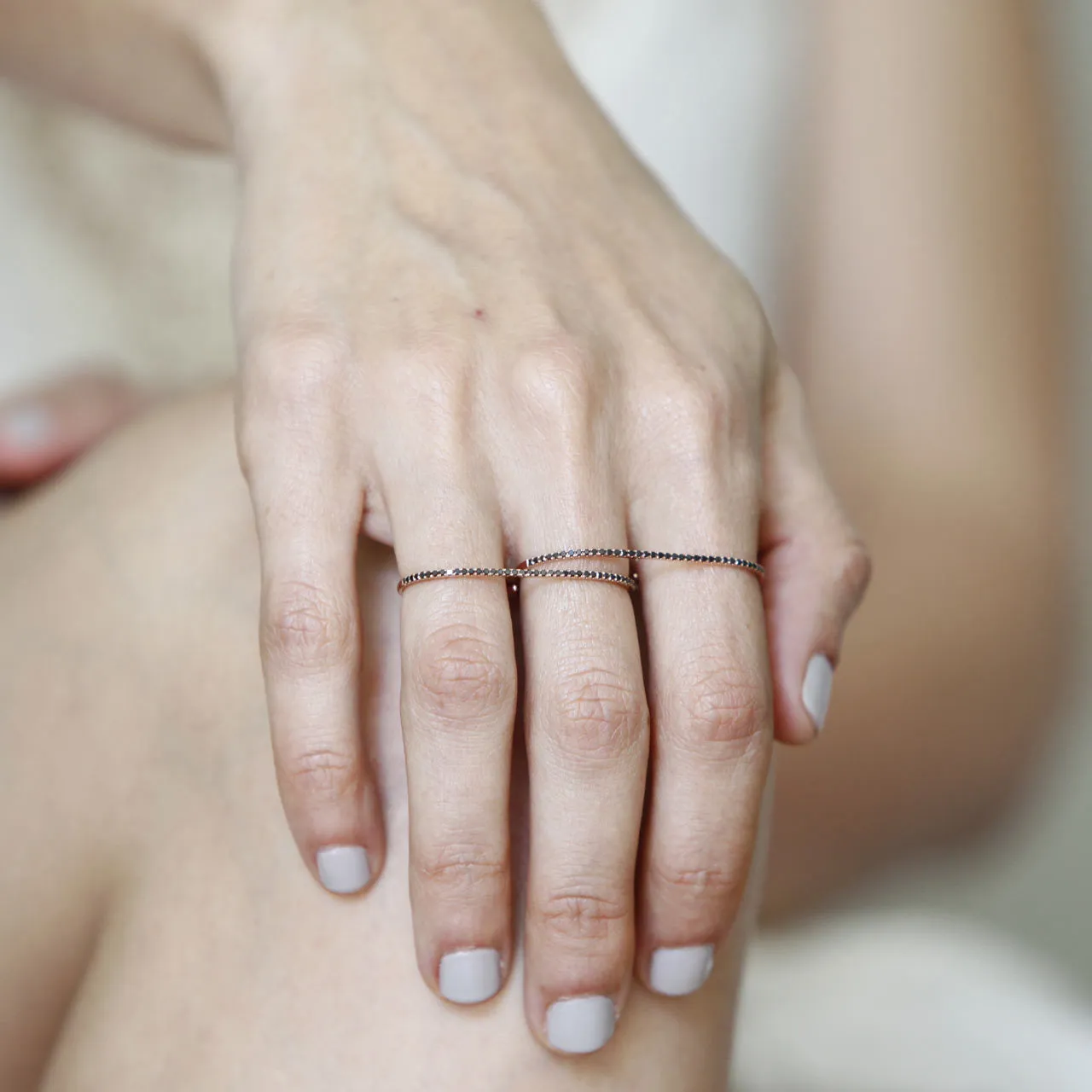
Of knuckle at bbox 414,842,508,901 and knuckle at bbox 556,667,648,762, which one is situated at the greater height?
knuckle at bbox 556,667,648,762

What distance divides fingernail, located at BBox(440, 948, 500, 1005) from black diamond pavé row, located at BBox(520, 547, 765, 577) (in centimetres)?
19

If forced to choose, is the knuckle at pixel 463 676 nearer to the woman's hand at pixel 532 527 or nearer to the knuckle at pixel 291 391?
the woman's hand at pixel 532 527

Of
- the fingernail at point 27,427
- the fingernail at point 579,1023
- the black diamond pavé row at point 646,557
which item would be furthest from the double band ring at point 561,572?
the fingernail at point 27,427

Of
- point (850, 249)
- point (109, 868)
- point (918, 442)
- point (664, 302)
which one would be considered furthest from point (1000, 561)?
point (109, 868)

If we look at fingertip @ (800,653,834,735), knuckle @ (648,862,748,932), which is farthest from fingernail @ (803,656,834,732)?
knuckle @ (648,862,748,932)

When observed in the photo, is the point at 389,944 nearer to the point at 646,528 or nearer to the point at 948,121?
the point at 646,528

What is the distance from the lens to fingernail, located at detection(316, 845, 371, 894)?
1.89 feet

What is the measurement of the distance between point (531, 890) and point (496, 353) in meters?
0.27

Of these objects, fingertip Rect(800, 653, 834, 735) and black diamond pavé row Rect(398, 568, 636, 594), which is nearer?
black diamond pavé row Rect(398, 568, 636, 594)

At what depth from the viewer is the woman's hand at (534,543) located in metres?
0.54

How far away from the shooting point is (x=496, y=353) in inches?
23.5

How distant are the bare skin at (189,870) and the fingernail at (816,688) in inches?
5.5

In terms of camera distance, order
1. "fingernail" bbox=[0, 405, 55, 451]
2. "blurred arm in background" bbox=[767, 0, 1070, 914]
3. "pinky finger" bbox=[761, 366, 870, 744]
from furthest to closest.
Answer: "blurred arm in background" bbox=[767, 0, 1070, 914], "fingernail" bbox=[0, 405, 55, 451], "pinky finger" bbox=[761, 366, 870, 744]

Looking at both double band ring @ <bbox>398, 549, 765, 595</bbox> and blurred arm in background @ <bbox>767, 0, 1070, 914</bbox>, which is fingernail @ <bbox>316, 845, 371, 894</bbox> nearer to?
double band ring @ <bbox>398, 549, 765, 595</bbox>
